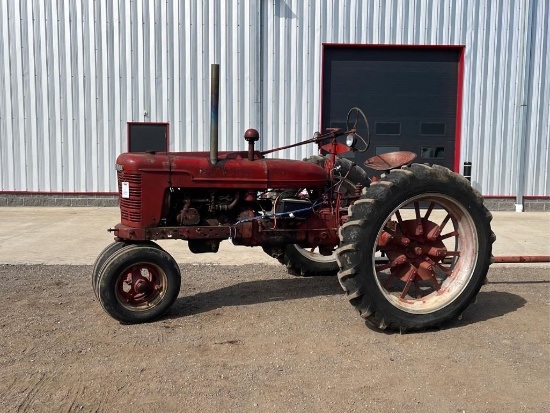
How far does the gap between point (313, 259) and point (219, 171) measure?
1.88 metres

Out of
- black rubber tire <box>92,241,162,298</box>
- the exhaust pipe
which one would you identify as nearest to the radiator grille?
black rubber tire <box>92,241,162,298</box>

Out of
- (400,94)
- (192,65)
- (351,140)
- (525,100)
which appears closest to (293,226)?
(351,140)

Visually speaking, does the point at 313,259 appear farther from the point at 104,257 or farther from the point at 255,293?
the point at 104,257

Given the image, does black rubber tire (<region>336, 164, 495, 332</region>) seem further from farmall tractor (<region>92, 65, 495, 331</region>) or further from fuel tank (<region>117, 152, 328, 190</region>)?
fuel tank (<region>117, 152, 328, 190</region>)

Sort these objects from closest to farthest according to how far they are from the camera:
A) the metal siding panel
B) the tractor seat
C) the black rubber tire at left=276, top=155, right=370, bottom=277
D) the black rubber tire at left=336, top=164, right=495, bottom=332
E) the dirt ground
A: the dirt ground, the black rubber tire at left=336, top=164, right=495, bottom=332, the tractor seat, the black rubber tire at left=276, top=155, right=370, bottom=277, the metal siding panel

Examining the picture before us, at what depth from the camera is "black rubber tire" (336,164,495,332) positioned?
12.9ft

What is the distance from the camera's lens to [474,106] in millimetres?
12000

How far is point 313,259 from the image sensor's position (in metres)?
5.76

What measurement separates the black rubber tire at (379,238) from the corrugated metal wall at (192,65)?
Result: 7.81 meters

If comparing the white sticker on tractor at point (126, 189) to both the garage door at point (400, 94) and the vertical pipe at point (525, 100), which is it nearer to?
the garage door at point (400, 94)

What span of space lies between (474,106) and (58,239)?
30.7ft

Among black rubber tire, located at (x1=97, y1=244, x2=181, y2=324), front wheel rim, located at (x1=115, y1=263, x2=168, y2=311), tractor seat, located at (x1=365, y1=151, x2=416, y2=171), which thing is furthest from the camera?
tractor seat, located at (x1=365, y1=151, x2=416, y2=171)

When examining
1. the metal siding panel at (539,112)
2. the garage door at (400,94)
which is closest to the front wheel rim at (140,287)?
the garage door at (400,94)

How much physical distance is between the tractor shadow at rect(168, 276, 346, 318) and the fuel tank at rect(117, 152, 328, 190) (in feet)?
3.72
